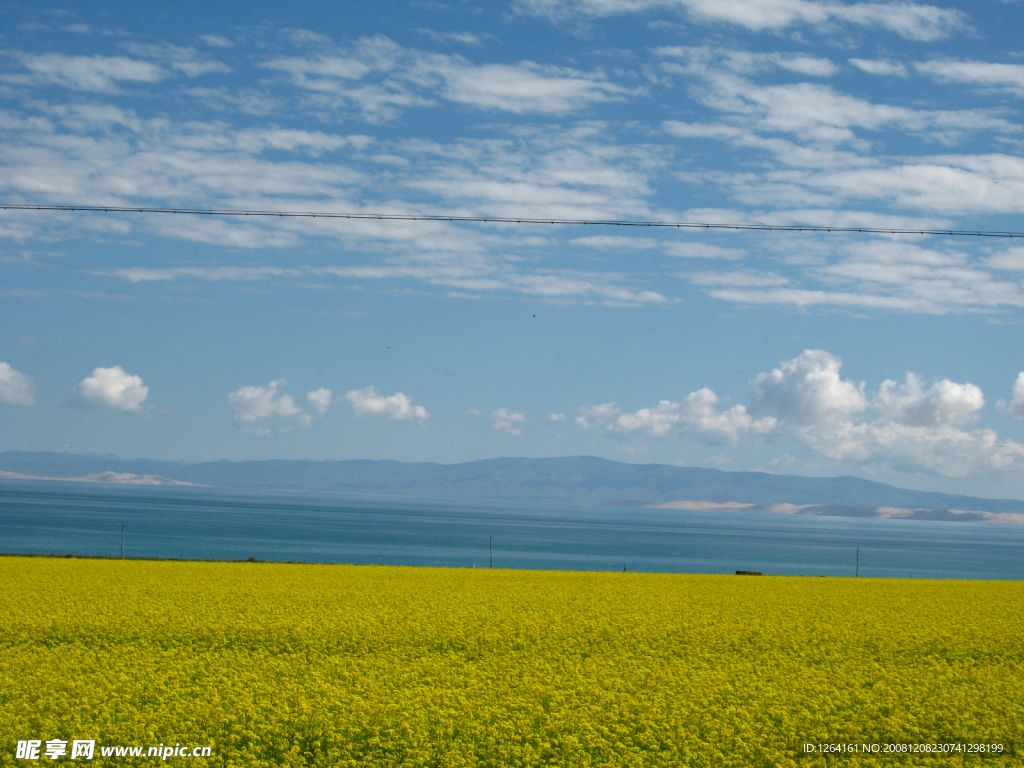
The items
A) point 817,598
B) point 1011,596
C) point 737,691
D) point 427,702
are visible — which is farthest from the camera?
point 1011,596

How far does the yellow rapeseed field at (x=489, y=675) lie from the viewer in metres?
9.86

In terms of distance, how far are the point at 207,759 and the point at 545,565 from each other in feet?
227

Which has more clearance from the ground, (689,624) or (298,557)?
(689,624)

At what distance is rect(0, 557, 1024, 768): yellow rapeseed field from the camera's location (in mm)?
9859

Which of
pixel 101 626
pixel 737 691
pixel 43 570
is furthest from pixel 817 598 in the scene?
pixel 43 570

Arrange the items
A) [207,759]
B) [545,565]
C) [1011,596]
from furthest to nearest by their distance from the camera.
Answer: [545,565] < [1011,596] < [207,759]

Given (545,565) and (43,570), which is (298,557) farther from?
(43,570)

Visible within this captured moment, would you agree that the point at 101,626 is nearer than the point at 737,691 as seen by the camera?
No

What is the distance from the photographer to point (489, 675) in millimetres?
12961

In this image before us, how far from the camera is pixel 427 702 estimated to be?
11289mm

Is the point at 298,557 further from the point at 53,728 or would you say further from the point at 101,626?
the point at 53,728

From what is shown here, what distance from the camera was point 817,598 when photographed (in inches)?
955

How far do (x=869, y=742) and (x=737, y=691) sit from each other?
2230 mm

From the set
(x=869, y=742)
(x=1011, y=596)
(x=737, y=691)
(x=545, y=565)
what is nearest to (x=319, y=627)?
(x=737, y=691)
